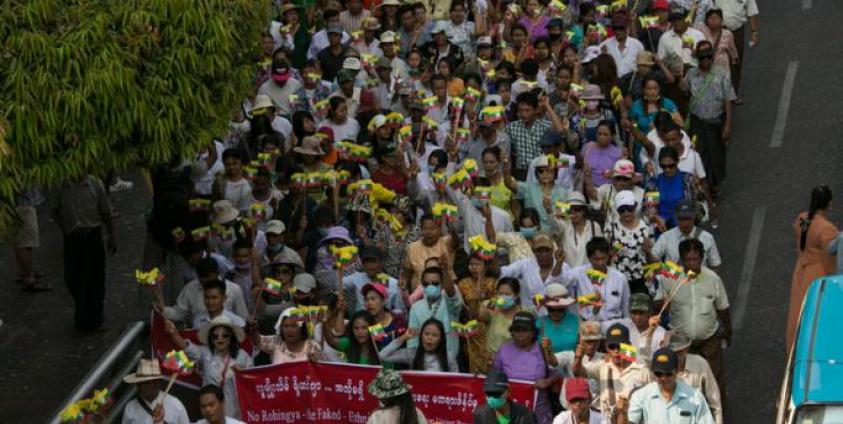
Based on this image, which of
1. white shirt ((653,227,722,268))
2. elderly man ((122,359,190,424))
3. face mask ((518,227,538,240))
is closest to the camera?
elderly man ((122,359,190,424))

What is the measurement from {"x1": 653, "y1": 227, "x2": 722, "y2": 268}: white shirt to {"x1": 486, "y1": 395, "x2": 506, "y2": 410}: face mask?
11.7 feet

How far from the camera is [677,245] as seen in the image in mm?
16453


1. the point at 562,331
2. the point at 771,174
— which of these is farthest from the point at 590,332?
the point at 771,174

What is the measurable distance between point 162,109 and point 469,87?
6076 mm

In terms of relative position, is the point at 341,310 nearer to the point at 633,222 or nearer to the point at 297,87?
the point at 633,222

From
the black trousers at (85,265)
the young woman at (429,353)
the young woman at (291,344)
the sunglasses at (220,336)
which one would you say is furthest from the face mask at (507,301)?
the black trousers at (85,265)

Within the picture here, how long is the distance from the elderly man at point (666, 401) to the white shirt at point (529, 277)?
2.54 m

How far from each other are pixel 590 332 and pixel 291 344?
245 centimetres

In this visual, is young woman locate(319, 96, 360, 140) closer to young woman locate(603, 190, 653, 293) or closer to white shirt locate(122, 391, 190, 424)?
young woman locate(603, 190, 653, 293)

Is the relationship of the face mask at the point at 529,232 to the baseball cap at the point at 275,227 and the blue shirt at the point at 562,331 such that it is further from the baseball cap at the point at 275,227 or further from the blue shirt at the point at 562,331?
the baseball cap at the point at 275,227

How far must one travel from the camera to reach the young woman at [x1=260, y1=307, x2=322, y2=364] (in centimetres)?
1513

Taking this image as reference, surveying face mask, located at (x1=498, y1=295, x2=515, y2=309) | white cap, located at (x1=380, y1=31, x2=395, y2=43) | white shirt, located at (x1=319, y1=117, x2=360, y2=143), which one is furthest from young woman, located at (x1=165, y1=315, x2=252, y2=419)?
white cap, located at (x1=380, y1=31, x2=395, y2=43)

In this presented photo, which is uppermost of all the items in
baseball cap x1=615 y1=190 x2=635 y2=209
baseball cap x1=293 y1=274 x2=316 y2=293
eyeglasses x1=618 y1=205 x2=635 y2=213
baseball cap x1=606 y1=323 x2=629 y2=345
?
baseball cap x1=615 y1=190 x2=635 y2=209

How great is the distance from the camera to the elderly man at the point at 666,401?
13.3 meters
